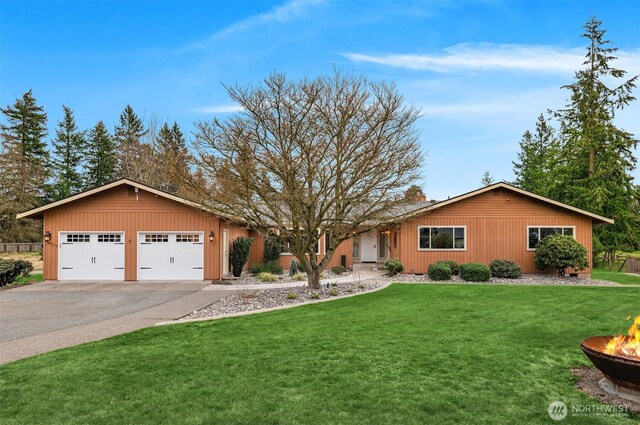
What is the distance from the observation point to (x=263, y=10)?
15.1 metres

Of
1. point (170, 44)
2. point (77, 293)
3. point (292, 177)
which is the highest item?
point (170, 44)

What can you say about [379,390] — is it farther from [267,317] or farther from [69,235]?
[69,235]

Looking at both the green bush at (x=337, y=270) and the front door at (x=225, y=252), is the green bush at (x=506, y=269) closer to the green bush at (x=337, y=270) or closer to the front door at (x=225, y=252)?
the green bush at (x=337, y=270)

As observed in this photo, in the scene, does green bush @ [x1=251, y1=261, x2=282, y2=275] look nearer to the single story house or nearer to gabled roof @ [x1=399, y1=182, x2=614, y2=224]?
the single story house

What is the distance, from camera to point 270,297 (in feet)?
39.9

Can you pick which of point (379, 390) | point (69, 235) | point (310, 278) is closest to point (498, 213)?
point (310, 278)

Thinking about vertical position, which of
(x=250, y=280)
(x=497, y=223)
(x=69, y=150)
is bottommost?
(x=250, y=280)

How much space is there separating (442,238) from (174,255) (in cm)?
1202

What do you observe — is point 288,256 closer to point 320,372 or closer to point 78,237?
point 78,237

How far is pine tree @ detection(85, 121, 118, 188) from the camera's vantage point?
4728 centimetres

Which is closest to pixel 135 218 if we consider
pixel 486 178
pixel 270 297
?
pixel 270 297

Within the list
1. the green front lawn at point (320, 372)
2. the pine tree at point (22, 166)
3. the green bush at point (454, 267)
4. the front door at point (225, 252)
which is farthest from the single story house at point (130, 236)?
the pine tree at point (22, 166)

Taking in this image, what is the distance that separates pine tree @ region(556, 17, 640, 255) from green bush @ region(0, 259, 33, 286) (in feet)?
102

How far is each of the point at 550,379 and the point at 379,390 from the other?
2.28m
